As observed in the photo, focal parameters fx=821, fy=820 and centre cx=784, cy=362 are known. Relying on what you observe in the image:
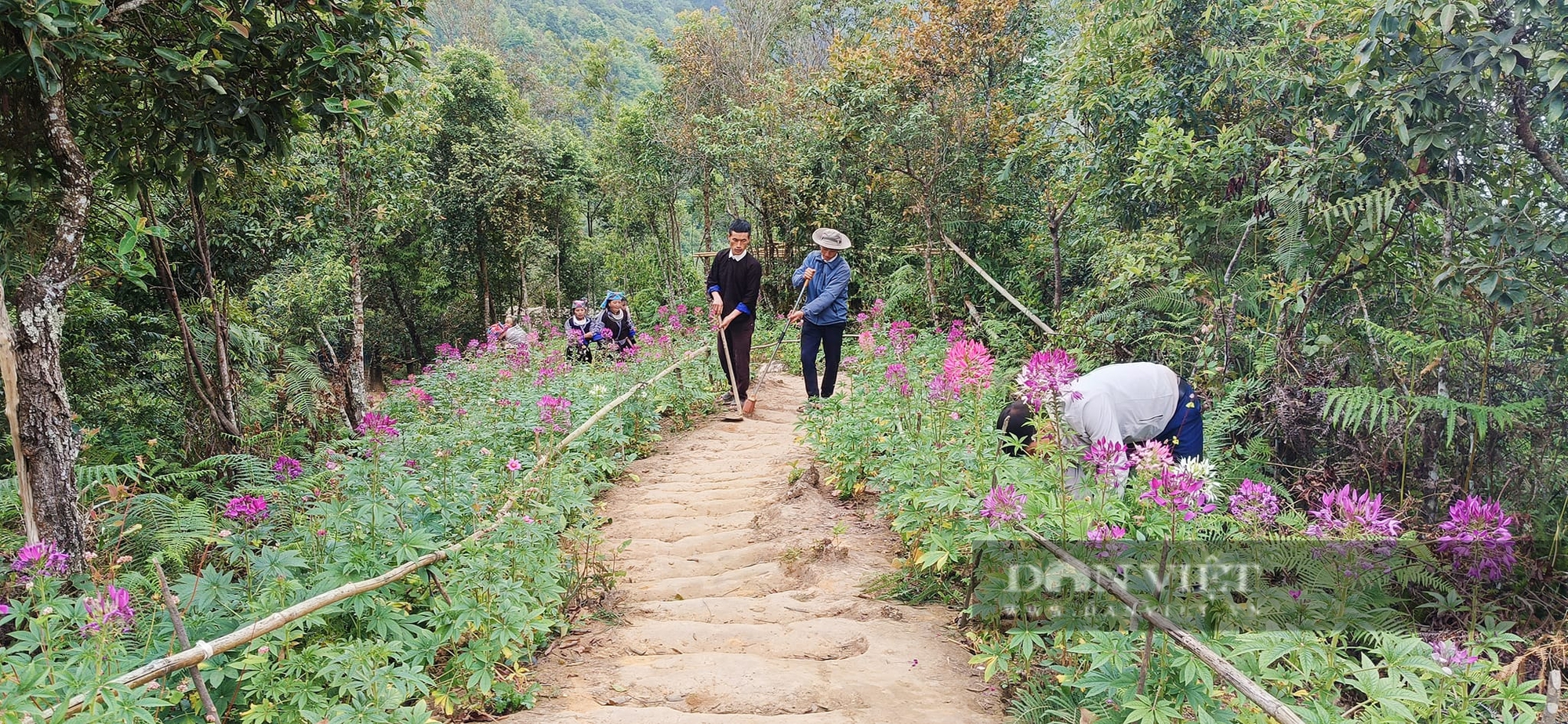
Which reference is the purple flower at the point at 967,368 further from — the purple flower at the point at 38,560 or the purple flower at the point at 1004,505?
the purple flower at the point at 38,560

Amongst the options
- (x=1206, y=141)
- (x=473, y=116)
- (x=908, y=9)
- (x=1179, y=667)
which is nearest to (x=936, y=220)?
(x=908, y=9)

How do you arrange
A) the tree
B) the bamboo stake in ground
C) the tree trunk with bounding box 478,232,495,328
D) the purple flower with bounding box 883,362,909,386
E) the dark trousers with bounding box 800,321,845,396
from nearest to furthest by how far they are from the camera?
the bamboo stake in ground, the tree, the purple flower with bounding box 883,362,909,386, the dark trousers with bounding box 800,321,845,396, the tree trunk with bounding box 478,232,495,328

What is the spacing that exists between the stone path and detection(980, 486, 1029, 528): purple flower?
65 centimetres

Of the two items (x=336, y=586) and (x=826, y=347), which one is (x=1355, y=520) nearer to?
(x=336, y=586)

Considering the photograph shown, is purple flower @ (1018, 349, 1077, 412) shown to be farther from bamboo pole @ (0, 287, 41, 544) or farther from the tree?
bamboo pole @ (0, 287, 41, 544)

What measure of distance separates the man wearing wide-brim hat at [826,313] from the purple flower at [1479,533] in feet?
15.4

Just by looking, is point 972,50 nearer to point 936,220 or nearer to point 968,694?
point 936,220

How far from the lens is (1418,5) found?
133 inches

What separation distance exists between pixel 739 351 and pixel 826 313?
1.27 meters

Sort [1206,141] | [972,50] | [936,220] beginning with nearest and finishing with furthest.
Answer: [1206,141] → [972,50] → [936,220]

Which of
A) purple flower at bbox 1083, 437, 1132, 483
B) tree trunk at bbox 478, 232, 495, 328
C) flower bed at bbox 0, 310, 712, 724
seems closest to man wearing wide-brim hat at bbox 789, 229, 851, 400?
flower bed at bbox 0, 310, 712, 724

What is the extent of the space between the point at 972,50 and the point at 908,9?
109 cm

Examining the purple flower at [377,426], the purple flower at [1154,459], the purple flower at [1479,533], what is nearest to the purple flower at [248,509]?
the purple flower at [377,426]

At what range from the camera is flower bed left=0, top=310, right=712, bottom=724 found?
2254 mm
